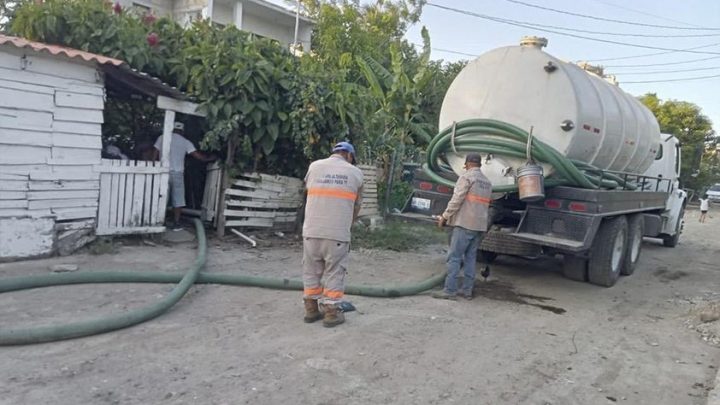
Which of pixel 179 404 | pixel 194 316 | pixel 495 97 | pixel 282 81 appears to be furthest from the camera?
pixel 282 81

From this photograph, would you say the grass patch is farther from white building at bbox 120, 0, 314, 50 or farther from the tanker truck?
white building at bbox 120, 0, 314, 50

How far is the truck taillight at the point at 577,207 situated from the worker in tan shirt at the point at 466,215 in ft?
3.37

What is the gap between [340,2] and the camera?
2528 centimetres

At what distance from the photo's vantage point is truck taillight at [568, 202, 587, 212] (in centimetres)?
633

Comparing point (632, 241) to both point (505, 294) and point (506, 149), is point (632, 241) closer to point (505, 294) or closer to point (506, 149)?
point (505, 294)

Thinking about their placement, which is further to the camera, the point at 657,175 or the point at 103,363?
the point at 657,175

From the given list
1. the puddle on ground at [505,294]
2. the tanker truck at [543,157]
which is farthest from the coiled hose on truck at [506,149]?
the puddle on ground at [505,294]

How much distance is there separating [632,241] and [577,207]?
2438mm

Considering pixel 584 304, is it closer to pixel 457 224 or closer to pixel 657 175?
pixel 457 224

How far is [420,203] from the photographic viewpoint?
7.59 m

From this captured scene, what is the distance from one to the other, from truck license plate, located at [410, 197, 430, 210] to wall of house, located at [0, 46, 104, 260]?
13.4 feet

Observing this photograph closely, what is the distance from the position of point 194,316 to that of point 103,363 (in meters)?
1.19

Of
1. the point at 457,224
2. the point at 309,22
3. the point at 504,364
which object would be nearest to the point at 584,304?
the point at 457,224

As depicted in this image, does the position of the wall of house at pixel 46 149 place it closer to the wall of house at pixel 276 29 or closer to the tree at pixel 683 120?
the wall of house at pixel 276 29
